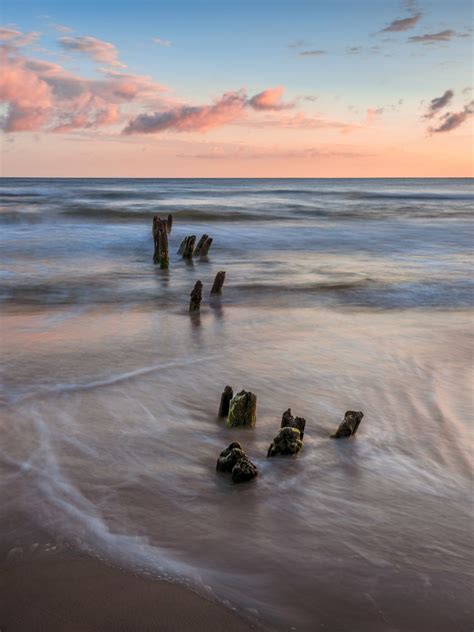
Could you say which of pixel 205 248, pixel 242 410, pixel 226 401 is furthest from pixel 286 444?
pixel 205 248

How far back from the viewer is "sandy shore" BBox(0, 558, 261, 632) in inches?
130

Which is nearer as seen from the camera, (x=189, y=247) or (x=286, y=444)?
(x=286, y=444)

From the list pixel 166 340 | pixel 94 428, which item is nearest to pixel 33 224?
pixel 166 340

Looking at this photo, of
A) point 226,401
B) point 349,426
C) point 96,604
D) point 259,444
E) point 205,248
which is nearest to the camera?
point 96,604

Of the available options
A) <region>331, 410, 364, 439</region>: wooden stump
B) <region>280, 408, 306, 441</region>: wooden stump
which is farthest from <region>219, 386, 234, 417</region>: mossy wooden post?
<region>331, 410, 364, 439</region>: wooden stump

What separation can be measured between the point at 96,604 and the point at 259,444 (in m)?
2.41

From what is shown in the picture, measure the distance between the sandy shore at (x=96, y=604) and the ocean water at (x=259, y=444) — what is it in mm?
136

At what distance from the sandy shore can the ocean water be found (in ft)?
0.45

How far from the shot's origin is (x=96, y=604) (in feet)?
11.3

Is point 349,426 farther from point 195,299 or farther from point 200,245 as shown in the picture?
point 200,245

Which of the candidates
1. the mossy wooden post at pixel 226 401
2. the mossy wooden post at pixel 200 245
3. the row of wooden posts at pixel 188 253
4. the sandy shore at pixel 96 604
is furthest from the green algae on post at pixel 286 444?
the mossy wooden post at pixel 200 245

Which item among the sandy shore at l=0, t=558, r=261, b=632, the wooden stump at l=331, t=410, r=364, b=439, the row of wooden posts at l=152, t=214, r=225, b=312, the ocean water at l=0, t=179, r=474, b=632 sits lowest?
the sandy shore at l=0, t=558, r=261, b=632

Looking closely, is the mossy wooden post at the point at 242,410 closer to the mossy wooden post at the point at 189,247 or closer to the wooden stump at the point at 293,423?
the wooden stump at the point at 293,423

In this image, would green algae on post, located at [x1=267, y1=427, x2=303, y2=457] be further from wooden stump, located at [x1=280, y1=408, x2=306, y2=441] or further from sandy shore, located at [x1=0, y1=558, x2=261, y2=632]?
sandy shore, located at [x1=0, y1=558, x2=261, y2=632]
